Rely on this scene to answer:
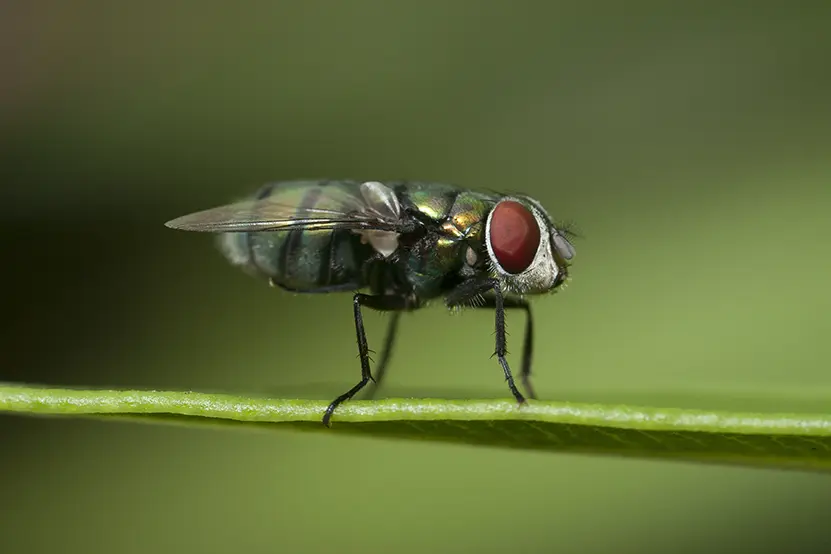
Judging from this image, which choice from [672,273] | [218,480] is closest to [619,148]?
[672,273]

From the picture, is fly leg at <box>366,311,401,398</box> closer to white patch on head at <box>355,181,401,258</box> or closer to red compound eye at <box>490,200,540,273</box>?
white patch on head at <box>355,181,401,258</box>

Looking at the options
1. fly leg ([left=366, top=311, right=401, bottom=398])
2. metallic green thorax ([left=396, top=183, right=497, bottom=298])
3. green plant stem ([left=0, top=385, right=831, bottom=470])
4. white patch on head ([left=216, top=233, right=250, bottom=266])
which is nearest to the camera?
green plant stem ([left=0, top=385, right=831, bottom=470])

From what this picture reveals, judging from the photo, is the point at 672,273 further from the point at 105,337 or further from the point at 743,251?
the point at 105,337

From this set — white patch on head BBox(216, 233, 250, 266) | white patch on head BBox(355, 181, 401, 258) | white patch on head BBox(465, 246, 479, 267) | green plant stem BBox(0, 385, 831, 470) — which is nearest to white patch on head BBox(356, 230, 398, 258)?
white patch on head BBox(355, 181, 401, 258)

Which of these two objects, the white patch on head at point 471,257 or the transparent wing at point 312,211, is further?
the white patch on head at point 471,257

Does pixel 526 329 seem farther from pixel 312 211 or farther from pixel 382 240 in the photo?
pixel 312 211

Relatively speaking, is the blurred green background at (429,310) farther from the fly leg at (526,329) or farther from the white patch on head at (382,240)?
the white patch on head at (382,240)

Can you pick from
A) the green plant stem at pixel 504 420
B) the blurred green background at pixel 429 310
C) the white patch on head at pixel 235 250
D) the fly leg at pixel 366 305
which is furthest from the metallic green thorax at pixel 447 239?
the green plant stem at pixel 504 420
